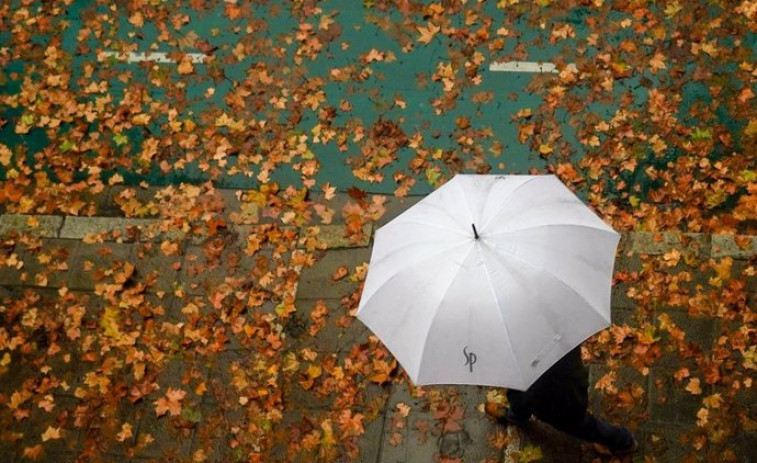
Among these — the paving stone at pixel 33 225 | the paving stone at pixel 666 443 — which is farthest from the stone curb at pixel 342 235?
the paving stone at pixel 666 443

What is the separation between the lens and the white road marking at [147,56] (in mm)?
7852

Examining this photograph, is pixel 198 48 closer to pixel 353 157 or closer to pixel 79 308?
pixel 353 157

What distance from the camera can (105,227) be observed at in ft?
21.8

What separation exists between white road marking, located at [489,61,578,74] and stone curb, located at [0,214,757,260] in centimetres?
209

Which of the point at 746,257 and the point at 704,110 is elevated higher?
the point at 704,110

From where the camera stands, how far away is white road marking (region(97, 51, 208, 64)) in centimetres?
785

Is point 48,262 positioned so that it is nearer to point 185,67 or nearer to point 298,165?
point 298,165

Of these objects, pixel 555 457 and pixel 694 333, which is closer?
pixel 555 457

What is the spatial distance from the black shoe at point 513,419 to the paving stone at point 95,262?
11.8ft

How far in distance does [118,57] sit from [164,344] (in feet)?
12.6

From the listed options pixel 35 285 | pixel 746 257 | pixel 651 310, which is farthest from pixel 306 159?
pixel 746 257

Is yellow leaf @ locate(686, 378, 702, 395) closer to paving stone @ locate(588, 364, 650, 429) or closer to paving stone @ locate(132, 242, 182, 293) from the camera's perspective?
paving stone @ locate(588, 364, 650, 429)

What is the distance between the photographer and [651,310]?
532 cm

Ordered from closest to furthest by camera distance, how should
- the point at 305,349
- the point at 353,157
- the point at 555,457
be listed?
the point at 555,457
the point at 305,349
the point at 353,157
